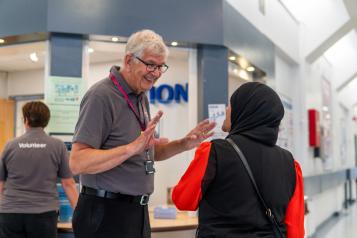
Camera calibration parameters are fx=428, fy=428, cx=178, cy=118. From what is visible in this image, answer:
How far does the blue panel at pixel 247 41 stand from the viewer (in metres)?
4.15

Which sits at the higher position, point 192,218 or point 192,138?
point 192,138

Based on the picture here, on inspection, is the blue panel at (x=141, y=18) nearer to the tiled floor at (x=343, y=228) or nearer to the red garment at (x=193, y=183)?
the red garment at (x=193, y=183)

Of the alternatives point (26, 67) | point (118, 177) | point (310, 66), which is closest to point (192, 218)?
point (118, 177)

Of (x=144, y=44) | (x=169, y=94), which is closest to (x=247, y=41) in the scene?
(x=169, y=94)

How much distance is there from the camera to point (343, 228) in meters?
8.33

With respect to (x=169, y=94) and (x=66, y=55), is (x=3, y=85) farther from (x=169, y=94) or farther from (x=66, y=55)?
(x=66, y=55)

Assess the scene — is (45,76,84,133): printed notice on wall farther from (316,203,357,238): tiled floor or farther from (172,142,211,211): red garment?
(316,203,357,238): tiled floor

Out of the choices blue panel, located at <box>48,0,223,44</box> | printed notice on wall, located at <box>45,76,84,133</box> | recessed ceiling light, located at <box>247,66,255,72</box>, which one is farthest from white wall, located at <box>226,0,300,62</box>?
printed notice on wall, located at <box>45,76,84,133</box>

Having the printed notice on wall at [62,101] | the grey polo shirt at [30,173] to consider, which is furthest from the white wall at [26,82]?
the grey polo shirt at [30,173]

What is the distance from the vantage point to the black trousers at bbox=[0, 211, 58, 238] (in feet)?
9.59

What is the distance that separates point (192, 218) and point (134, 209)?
195 cm

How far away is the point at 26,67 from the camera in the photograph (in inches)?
228

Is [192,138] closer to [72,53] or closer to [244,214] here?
[244,214]

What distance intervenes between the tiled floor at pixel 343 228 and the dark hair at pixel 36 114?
5831 mm
